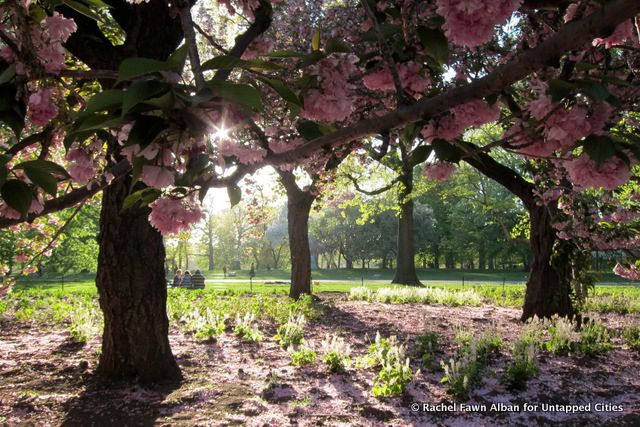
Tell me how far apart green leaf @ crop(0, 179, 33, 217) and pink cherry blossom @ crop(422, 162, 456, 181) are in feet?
5.96

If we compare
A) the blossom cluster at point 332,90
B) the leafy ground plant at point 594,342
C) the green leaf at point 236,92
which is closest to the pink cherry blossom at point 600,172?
the blossom cluster at point 332,90

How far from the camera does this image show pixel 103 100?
0.97 metres

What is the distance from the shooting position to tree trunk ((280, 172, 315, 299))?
1338 cm

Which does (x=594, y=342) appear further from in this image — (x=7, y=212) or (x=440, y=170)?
(x=7, y=212)

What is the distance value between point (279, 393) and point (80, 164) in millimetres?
3309

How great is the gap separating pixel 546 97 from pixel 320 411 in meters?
3.50

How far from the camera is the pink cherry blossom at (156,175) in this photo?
4.27ft

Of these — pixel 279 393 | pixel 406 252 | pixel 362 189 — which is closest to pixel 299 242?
pixel 362 189

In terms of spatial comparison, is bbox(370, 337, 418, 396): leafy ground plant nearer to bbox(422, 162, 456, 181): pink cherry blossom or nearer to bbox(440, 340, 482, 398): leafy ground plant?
bbox(440, 340, 482, 398): leafy ground plant

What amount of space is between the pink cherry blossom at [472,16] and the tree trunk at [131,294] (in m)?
4.05

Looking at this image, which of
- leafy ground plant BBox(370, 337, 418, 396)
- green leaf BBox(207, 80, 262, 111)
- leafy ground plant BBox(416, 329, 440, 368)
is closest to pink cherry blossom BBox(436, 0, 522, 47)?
green leaf BBox(207, 80, 262, 111)

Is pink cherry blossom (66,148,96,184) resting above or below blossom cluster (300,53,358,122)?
below

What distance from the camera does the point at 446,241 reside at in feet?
148

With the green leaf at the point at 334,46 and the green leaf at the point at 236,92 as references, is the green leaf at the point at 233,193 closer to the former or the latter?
the green leaf at the point at 334,46
